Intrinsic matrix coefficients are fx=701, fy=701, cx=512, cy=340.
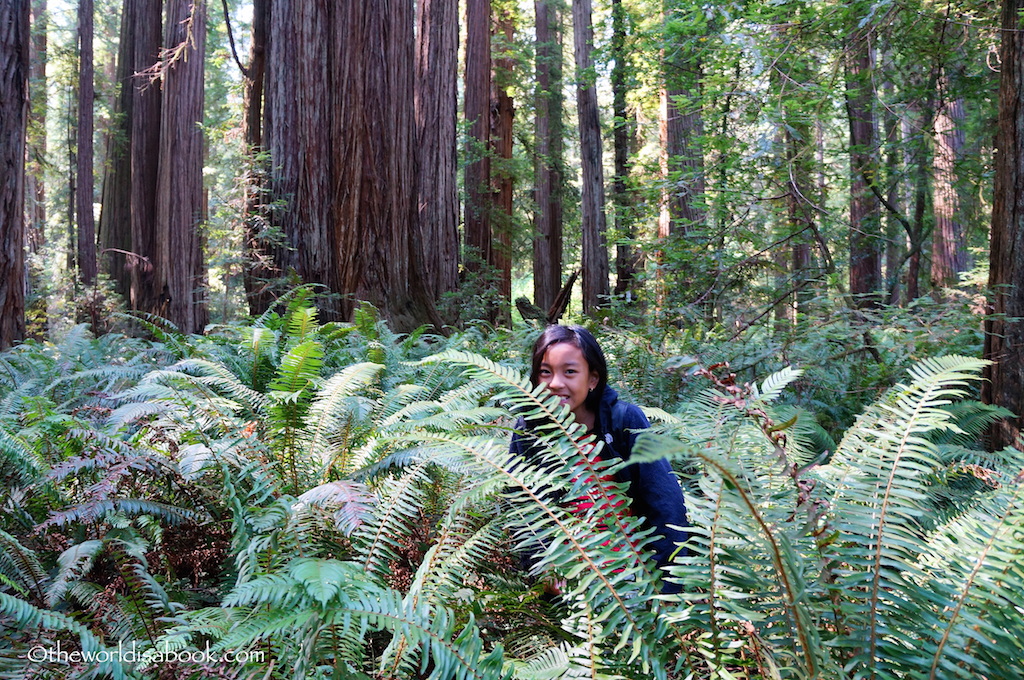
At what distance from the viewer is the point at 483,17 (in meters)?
13.3

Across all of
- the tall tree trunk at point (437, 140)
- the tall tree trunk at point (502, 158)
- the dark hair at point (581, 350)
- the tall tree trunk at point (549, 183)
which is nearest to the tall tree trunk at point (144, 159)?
the tall tree trunk at point (437, 140)

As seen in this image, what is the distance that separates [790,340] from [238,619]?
5013 millimetres

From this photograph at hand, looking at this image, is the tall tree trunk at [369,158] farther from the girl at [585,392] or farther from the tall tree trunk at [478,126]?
the tall tree trunk at [478,126]

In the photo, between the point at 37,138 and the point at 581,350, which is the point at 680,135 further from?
the point at 37,138

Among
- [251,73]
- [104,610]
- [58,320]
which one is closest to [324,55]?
[251,73]

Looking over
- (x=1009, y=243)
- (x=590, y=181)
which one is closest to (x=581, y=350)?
(x=1009, y=243)

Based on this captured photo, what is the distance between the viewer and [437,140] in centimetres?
1059

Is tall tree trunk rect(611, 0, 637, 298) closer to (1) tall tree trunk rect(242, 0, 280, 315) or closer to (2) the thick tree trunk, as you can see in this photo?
(2) the thick tree trunk

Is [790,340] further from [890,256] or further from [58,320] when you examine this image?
[890,256]

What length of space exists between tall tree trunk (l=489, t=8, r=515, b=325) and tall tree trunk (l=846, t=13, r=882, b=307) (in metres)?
5.99

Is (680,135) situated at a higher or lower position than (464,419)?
higher

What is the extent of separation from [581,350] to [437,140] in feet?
28.1

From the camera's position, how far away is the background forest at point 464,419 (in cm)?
155

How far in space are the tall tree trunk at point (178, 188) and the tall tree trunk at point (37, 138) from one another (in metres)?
2.02
